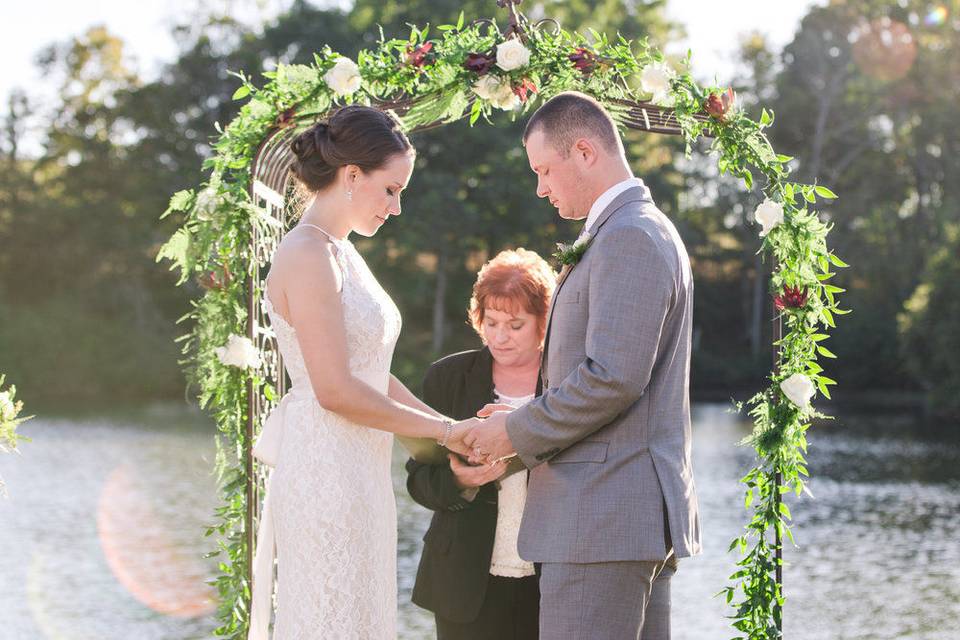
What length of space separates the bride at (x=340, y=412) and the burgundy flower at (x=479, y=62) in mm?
1018

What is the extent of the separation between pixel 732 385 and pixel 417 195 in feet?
37.4

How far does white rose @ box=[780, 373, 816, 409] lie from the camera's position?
488cm

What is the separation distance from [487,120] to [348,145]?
125 centimetres

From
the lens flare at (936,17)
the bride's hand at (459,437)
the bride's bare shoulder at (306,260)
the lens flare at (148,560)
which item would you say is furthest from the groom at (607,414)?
the lens flare at (936,17)

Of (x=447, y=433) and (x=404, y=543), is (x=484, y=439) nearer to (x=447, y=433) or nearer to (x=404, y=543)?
(x=447, y=433)

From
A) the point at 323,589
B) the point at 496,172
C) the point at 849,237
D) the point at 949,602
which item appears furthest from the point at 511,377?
the point at 849,237

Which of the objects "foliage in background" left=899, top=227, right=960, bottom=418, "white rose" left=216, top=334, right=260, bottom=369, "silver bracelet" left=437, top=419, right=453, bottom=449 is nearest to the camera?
"silver bracelet" left=437, top=419, right=453, bottom=449

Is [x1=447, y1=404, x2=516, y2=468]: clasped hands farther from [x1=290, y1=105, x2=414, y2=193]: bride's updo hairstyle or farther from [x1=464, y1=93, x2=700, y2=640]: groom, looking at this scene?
[x1=290, y1=105, x2=414, y2=193]: bride's updo hairstyle

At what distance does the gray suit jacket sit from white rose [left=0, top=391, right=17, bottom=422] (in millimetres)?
1725

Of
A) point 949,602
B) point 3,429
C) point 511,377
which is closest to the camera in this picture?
point 3,429

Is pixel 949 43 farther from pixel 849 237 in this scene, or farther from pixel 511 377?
pixel 511 377

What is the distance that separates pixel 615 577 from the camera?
345cm

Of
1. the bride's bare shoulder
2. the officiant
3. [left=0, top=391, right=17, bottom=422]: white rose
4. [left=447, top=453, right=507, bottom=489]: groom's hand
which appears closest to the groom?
[left=447, top=453, right=507, bottom=489]: groom's hand

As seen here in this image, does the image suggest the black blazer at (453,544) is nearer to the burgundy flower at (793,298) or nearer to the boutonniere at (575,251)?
the boutonniere at (575,251)
